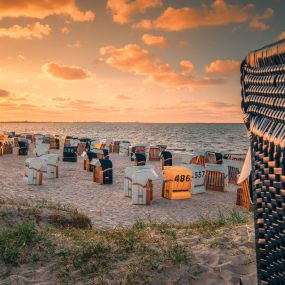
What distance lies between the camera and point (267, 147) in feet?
6.39

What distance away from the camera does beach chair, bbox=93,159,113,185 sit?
20.2 metres

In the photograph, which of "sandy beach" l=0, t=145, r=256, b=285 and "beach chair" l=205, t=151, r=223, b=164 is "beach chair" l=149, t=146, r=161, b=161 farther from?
"beach chair" l=205, t=151, r=223, b=164

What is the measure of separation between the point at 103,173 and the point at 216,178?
6809 millimetres

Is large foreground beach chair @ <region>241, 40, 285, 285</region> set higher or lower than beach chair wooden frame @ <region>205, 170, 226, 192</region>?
higher

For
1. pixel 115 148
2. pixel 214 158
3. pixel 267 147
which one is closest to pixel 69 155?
pixel 115 148

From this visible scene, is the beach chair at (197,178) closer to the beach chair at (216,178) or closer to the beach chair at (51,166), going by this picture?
the beach chair at (216,178)

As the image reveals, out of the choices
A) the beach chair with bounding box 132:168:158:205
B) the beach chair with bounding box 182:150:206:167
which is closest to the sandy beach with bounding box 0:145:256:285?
the beach chair with bounding box 132:168:158:205

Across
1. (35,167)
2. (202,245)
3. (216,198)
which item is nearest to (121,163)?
(35,167)

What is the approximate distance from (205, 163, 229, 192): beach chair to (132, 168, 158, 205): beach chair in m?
5.68

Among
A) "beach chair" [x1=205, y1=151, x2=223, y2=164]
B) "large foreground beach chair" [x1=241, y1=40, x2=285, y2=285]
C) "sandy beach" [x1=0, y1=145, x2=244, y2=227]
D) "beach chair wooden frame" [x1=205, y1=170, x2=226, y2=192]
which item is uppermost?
"large foreground beach chair" [x1=241, y1=40, x2=285, y2=285]

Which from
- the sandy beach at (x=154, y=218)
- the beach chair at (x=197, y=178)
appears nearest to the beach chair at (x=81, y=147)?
the sandy beach at (x=154, y=218)

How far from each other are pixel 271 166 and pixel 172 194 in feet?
48.3

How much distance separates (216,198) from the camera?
17328 millimetres

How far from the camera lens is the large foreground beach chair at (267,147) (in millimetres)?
1785
